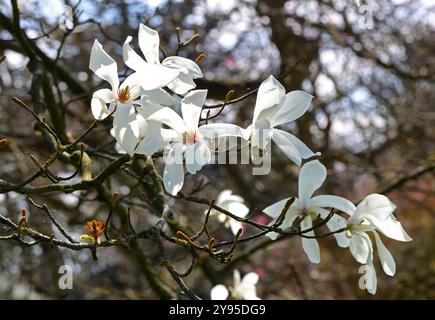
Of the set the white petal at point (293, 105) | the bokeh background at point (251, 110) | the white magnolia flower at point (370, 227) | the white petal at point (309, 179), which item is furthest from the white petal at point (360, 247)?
the bokeh background at point (251, 110)

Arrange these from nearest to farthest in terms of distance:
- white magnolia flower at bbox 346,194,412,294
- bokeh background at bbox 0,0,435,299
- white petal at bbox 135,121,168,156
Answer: white petal at bbox 135,121,168,156, white magnolia flower at bbox 346,194,412,294, bokeh background at bbox 0,0,435,299

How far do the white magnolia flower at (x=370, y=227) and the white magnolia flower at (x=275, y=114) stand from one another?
16cm

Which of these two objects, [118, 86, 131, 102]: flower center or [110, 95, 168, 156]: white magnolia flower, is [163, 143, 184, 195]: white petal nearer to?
[110, 95, 168, 156]: white magnolia flower

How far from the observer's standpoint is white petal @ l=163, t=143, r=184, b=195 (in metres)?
1.03

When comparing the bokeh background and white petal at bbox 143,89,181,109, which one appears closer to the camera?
white petal at bbox 143,89,181,109

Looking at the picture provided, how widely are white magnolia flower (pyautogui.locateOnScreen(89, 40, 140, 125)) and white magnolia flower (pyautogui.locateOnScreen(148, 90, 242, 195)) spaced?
72mm

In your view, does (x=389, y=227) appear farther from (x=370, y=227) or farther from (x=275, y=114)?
(x=275, y=114)

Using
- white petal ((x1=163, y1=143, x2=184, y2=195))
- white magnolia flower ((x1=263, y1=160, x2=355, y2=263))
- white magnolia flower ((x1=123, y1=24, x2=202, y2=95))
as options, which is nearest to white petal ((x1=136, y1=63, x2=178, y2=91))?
white magnolia flower ((x1=123, y1=24, x2=202, y2=95))

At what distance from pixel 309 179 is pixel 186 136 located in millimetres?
288

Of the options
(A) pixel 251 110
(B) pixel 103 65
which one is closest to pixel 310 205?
(B) pixel 103 65

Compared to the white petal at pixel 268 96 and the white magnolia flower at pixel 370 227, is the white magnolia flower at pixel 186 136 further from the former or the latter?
the white magnolia flower at pixel 370 227

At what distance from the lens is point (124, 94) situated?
107 cm

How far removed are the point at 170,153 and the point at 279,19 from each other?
111 inches
